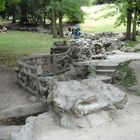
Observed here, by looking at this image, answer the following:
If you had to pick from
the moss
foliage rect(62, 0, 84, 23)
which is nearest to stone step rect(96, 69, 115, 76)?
the moss

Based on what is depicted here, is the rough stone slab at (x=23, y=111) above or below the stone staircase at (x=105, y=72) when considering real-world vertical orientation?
below

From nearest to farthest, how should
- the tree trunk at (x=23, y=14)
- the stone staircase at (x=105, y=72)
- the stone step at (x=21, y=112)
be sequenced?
1. the stone step at (x=21, y=112)
2. the stone staircase at (x=105, y=72)
3. the tree trunk at (x=23, y=14)

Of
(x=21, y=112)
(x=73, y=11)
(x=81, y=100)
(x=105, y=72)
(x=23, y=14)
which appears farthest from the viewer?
(x=23, y=14)

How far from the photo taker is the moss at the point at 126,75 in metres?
12.6

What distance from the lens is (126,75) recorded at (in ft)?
44.1

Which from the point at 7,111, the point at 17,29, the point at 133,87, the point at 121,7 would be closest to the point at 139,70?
the point at 133,87

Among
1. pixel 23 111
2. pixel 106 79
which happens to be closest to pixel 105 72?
pixel 106 79

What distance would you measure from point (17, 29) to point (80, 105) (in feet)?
127

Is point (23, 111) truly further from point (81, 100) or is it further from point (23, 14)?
point (23, 14)

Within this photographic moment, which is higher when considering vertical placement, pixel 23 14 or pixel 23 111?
pixel 23 14

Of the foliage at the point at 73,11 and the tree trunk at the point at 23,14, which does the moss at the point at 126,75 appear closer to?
the foliage at the point at 73,11

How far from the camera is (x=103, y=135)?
7629mm

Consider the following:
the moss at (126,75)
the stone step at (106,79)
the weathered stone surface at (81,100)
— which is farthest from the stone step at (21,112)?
the stone step at (106,79)

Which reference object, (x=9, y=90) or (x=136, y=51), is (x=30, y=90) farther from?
(x=136, y=51)
